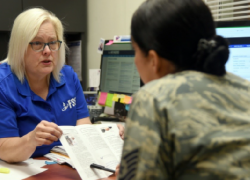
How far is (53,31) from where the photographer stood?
1.50 metres

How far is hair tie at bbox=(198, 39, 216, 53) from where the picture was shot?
622 millimetres

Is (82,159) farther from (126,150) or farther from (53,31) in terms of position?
(53,31)

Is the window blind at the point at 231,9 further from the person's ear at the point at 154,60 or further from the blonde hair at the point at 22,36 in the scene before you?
the person's ear at the point at 154,60

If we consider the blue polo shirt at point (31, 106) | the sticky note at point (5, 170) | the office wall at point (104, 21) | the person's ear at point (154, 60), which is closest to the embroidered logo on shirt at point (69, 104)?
the blue polo shirt at point (31, 106)

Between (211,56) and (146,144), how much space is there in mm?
229

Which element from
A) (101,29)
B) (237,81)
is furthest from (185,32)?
(101,29)

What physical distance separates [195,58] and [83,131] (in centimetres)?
67

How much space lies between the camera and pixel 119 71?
5.97 feet

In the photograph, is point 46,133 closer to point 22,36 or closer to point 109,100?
point 22,36

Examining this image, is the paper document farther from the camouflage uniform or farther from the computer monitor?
the computer monitor

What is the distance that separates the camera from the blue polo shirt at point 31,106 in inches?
50.4

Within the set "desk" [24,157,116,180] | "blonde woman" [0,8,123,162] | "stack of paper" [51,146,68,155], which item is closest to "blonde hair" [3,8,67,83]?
"blonde woman" [0,8,123,162]

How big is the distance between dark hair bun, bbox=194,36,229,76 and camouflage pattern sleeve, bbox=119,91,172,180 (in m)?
0.15

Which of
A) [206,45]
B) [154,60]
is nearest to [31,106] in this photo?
[154,60]
